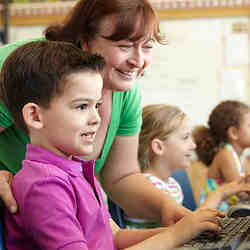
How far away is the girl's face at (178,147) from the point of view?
2000mm

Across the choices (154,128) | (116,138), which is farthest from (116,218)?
(154,128)

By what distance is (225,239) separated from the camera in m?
0.83

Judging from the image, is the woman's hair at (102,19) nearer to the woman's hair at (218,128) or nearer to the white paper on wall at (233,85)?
the woman's hair at (218,128)

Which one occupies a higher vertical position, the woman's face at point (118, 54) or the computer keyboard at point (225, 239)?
the woman's face at point (118, 54)

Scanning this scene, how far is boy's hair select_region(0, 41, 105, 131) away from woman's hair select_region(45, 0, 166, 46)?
266 mm

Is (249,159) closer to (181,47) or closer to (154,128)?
(181,47)

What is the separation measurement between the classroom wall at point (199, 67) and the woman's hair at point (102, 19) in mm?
2361

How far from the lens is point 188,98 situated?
11.9 feet

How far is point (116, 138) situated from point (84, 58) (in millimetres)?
558

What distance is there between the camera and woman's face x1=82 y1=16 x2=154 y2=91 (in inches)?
47.3

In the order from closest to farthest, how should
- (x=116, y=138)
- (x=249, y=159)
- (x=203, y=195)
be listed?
(x=116, y=138) < (x=203, y=195) < (x=249, y=159)

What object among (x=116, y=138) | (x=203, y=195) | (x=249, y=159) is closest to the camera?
(x=116, y=138)

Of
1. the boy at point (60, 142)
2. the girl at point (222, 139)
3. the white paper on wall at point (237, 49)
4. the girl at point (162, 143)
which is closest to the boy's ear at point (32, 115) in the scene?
the boy at point (60, 142)

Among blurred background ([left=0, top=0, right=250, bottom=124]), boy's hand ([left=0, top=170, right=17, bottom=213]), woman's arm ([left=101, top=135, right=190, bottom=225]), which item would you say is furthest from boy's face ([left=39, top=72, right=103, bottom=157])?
blurred background ([left=0, top=0, right=250, bottom=124])
